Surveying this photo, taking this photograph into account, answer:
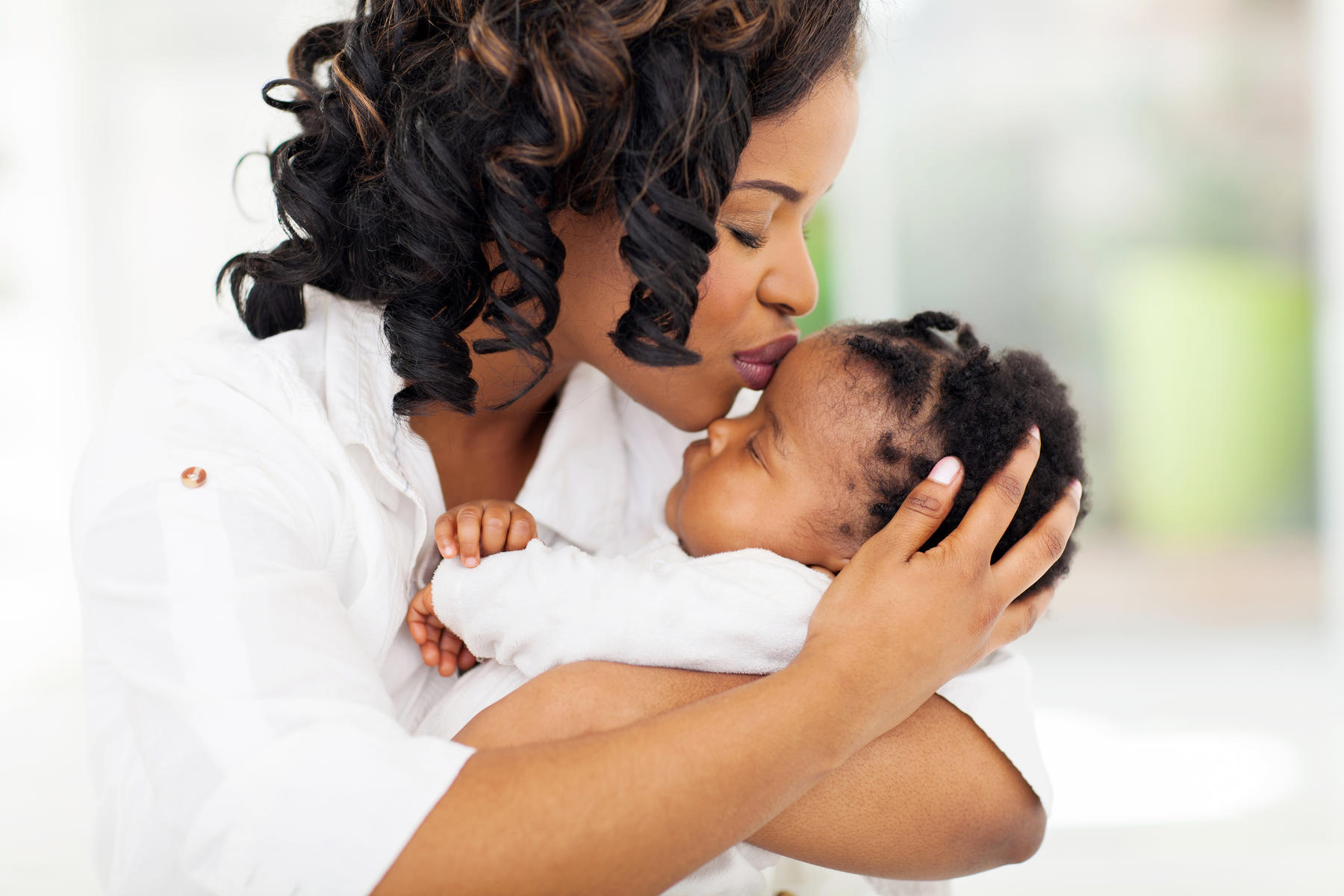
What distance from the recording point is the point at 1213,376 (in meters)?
3.71

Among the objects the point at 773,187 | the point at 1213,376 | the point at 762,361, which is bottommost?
the point at 1213,376

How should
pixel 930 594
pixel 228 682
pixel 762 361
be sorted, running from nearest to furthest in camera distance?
pixel 228 682 → pixel 930 594 → pixel 762 361

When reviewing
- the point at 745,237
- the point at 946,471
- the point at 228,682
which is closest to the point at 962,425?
the point at 946,471

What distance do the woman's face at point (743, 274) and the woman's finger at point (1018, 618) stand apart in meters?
0.47

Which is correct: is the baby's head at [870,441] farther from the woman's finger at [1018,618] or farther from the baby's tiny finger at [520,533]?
the baby's tiny finger at [520,533]

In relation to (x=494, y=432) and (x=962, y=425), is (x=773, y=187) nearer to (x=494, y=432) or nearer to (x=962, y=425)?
(x=962, y=425)

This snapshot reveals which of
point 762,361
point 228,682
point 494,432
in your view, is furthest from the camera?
point 494,432

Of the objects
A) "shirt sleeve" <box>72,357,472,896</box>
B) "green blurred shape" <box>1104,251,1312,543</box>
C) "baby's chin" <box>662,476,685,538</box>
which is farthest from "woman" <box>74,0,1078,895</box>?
"green blurred shape" <box>1104,251,1312,543</box>

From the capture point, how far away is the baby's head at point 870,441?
117 centimetres

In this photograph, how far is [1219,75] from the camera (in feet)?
12.1

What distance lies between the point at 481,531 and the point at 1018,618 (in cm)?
65

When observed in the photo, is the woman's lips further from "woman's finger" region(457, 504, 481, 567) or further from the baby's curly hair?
"woman's finger" region(457, 504, 481, 567)

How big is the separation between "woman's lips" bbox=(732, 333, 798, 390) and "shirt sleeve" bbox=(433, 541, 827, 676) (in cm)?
34

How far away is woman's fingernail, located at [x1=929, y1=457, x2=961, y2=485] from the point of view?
110 cm
